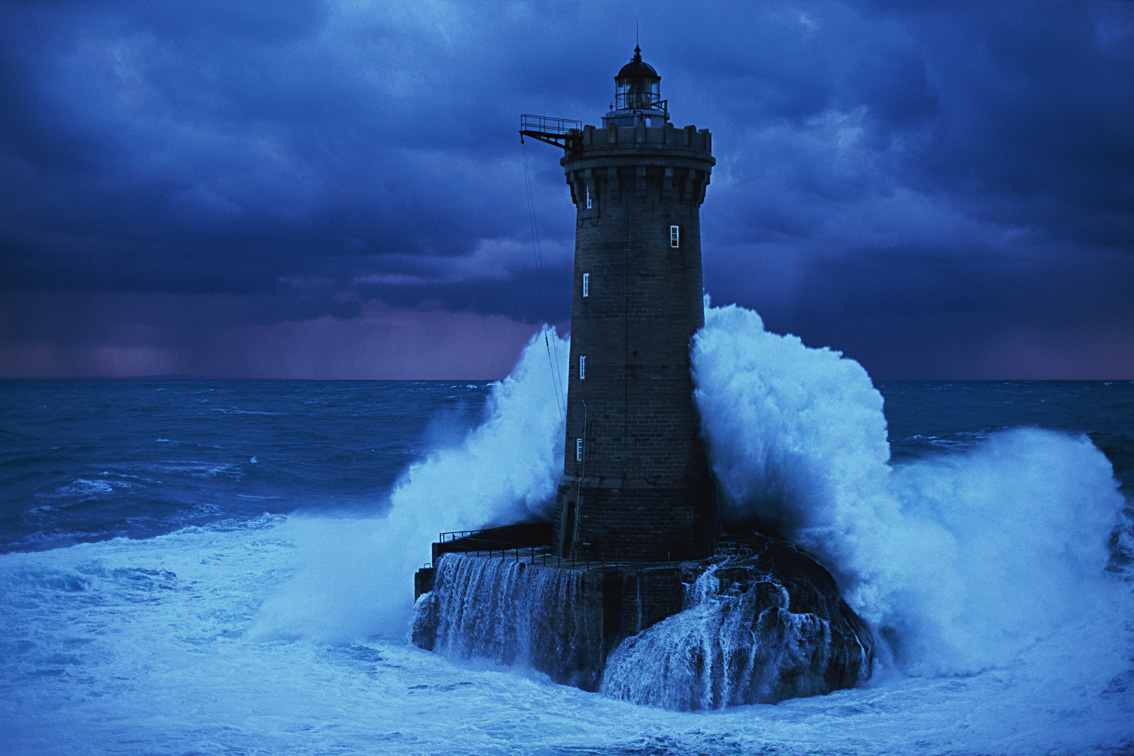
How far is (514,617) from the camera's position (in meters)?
20.2

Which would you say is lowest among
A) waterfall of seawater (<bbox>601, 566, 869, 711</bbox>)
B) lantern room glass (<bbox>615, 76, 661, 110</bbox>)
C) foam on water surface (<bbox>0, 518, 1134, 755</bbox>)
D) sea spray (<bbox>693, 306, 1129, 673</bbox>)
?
foam on water surface (<bbox>0, 518, 1134, 755</bbox>)

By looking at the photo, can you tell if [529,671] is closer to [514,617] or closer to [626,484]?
[514,617]

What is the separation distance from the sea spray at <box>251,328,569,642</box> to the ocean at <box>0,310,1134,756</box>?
0.25 ft

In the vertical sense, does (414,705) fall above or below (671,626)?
below

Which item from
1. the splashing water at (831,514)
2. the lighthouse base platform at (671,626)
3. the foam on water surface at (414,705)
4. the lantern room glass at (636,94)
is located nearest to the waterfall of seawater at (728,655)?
the lighthouse base platform at (671,626)

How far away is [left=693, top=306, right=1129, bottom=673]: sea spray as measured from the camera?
20.7 metres

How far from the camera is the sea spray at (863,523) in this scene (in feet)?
67.9

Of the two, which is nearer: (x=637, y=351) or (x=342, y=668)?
(x=342, y=668)

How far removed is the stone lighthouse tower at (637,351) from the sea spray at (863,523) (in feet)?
2.55

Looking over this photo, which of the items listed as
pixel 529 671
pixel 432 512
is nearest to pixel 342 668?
pixel 529 671

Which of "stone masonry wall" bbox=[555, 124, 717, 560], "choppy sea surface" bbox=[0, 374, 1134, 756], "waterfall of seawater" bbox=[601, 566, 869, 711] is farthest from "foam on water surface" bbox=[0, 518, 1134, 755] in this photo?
"stone masonry wall" bbox=[555, 124, 717, 560]

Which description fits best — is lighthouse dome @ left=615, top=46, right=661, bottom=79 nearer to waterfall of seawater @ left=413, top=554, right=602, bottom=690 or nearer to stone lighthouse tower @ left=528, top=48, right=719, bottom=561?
stone lighthouse tower @ left=528, top=48, right=719, bottom=561

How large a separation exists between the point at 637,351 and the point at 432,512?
8373mm

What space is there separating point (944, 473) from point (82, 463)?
37.6 meters
